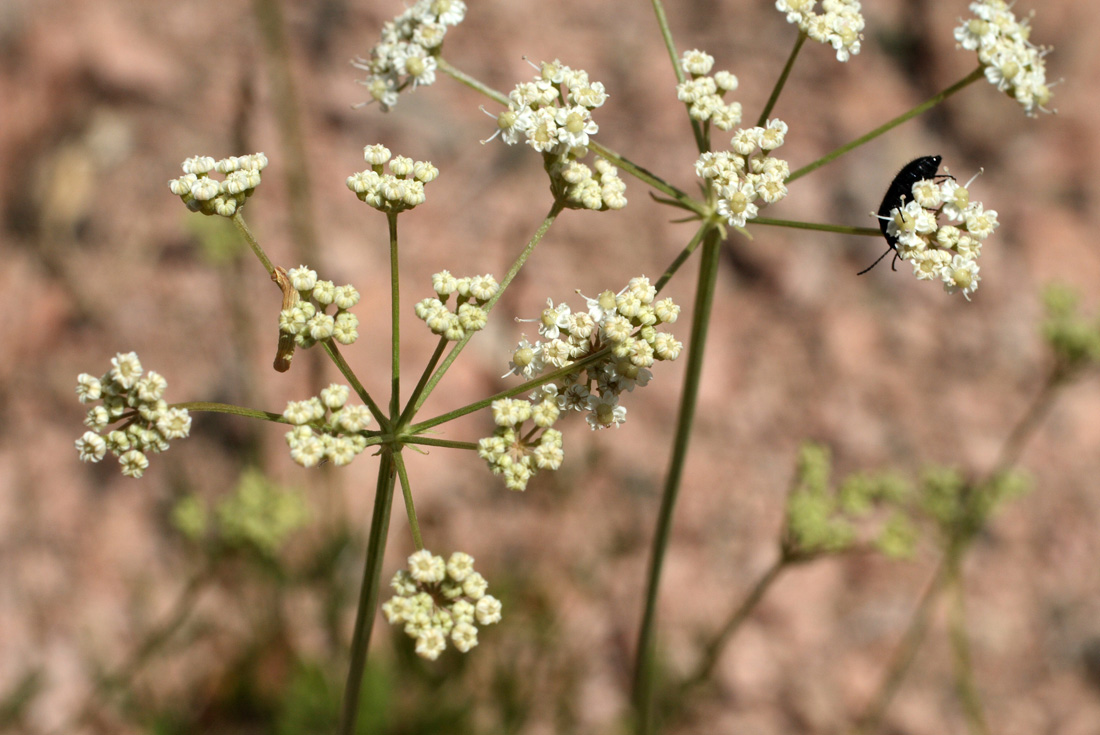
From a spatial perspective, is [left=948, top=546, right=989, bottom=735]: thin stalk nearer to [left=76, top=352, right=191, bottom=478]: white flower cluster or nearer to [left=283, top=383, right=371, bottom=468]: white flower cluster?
[left=283, top=383, right=371, bottom=468]: white flower cluster

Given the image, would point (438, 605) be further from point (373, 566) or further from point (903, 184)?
point (903, 184)

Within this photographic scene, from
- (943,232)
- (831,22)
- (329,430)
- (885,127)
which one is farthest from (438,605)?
(831,22)

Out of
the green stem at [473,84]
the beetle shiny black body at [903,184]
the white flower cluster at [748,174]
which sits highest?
the green stem at [473,84]

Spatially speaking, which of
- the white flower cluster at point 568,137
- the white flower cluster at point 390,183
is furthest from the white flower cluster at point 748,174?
the white flower cluster at point 390,183

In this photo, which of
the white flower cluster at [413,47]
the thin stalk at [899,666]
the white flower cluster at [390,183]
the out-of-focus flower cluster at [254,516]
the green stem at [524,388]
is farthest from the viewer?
the thin stalk at [899,666]

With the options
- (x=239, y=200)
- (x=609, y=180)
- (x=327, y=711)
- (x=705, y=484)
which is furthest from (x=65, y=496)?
(x=609, y=180)

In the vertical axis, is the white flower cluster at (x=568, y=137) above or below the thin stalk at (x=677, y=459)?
above

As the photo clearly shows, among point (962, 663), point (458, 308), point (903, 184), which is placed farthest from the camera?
point (962, 663)

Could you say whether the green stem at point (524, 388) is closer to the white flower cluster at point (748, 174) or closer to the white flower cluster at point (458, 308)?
the white flower cluster at point (458, 308)
